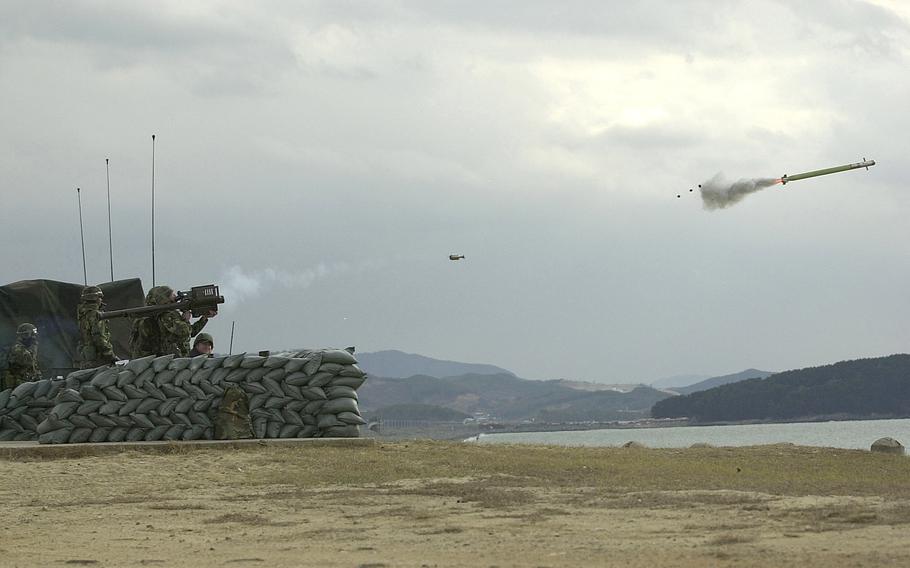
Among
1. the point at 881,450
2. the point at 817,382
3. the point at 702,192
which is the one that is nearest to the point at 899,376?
the point at 817,382

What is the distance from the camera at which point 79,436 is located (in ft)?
71.8

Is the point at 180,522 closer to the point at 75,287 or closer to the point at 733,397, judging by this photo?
the point at 75,287

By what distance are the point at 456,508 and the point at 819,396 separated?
12092cm

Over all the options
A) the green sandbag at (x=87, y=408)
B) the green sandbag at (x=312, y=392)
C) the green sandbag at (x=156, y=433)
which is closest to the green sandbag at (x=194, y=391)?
the green sandbag at (x=156, y=433)

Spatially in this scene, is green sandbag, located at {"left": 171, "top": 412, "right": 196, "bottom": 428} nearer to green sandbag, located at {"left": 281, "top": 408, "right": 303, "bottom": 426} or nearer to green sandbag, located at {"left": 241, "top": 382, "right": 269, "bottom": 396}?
green sandbag, located at {"left": 241, "top": 382, "right": 269, "bottom": 396}

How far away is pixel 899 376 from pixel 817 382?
24.6 ft

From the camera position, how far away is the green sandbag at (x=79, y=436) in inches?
861

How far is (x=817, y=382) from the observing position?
132m

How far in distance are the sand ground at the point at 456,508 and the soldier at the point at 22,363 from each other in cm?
662

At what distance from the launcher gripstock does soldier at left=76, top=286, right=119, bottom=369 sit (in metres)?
0.18

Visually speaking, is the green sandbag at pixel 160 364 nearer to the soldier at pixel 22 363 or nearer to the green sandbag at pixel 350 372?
the green sandbag at pixel 350 372

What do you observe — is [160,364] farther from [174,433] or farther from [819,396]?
[819,396]

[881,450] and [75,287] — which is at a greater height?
[75,287]

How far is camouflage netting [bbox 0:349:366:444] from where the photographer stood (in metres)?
22.0
